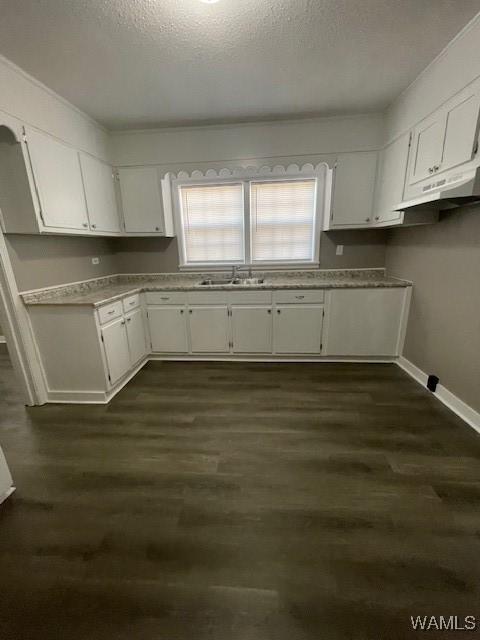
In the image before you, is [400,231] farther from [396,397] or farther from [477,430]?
[477,430]

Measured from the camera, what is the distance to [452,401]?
2305 mm

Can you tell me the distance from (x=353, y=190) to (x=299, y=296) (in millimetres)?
1347

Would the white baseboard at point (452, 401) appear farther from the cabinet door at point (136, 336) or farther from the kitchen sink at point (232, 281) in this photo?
the cabinet door at point (136, 336)

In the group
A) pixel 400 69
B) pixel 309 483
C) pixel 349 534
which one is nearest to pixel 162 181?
pixel 400 69

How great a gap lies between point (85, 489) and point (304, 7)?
3.14 metres

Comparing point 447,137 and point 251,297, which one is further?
point 251,297

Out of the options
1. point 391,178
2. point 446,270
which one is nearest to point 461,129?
point 391,178

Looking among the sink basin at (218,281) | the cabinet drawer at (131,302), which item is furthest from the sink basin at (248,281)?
the cabinet drawer at (131,302)

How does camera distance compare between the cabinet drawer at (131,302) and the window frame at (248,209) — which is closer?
the cabinet drawer at (131,302)

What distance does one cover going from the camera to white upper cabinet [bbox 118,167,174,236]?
3.24 meters

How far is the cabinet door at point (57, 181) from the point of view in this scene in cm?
220

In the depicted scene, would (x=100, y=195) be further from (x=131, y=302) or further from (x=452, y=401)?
(x=452, y=401)

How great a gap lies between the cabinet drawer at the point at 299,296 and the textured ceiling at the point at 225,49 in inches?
73.0

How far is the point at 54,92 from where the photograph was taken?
236 cm
